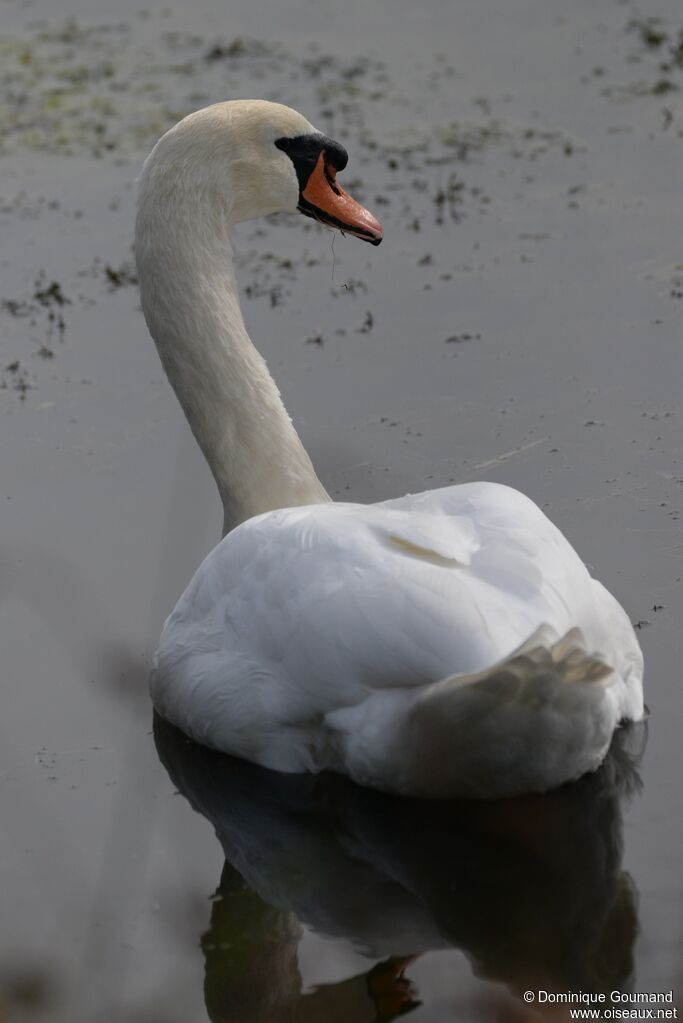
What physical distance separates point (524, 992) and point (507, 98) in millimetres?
7762

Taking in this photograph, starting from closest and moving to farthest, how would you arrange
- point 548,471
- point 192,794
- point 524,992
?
point 524,992
point 192,794
point 548,471

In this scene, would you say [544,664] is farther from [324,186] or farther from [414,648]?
[324,186]

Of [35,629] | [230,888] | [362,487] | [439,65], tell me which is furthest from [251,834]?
[439,65]

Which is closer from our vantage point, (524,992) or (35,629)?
(524,992)

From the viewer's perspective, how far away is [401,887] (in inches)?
179

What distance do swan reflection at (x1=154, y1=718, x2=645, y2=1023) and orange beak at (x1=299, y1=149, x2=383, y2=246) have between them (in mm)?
1941

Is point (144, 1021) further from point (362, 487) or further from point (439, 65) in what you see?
point (439, 65)

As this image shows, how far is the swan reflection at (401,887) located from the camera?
414 cm

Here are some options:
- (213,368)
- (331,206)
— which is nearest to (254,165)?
(331,206)

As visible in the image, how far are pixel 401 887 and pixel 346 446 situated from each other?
2.71m

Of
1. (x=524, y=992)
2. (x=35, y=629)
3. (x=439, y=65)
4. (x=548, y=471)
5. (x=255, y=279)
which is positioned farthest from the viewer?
(x=439, y=65)

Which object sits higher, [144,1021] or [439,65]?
[439,65]

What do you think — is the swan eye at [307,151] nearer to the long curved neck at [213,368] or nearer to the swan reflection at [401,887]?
the long curved neck at [213,368]

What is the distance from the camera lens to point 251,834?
16.2ft
